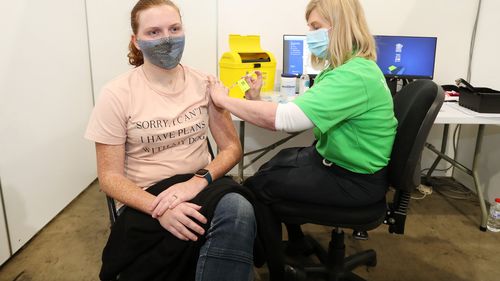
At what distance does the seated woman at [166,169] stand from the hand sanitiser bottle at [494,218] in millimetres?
1789

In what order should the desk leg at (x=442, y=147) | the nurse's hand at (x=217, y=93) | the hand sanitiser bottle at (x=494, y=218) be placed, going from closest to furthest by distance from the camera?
1. the nurse's hand at (x=217, y=93)
2. the hand sanitiser bottle at (x=494, y=218)
3. the desk leg at (x=442, y=147)

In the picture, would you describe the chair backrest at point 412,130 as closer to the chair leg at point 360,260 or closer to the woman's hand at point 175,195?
the chair leg at point 360,260

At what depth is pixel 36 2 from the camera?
218 centimetres

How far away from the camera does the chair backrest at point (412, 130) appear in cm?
137

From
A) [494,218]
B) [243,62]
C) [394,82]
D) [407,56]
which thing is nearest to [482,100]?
[394,82]

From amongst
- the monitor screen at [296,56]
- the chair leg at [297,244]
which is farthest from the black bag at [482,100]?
the chair leg at [297,244]

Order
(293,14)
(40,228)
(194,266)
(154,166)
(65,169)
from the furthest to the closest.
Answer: (293,14) → (65,169) → (40,228) → (154,166) → (194,266)

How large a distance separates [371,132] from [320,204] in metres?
0.32

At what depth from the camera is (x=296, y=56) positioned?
284 cm

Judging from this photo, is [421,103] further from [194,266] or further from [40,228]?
[40,228]

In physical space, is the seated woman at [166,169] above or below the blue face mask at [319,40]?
below

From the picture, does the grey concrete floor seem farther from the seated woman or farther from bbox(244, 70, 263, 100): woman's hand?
bbox(244, 70, 263, 100): woman's hand

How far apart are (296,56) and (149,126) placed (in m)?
1.65

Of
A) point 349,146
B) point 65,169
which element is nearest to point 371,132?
point 349,146
